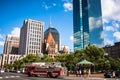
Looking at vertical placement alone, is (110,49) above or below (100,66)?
above

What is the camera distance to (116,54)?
181125 mm

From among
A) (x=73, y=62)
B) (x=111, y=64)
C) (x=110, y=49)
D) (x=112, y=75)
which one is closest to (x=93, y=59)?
(x=73, y=62)

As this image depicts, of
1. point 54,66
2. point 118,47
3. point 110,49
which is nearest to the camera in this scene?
point 54,66

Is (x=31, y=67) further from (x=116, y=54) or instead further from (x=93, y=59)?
(x=116, y=54)

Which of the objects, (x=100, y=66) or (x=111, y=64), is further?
(x=111, y=64)

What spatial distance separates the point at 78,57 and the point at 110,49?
108141 millimetres

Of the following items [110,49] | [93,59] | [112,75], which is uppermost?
[110,49]

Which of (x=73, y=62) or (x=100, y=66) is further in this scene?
(x=73, y=62)

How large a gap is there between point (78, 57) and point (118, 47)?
9659 cm

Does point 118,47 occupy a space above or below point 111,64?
above

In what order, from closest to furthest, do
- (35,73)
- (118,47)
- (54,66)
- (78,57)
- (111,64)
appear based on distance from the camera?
1. (54,66)
2. (35,73)
3. (78,57)
4. (111,64)
5. (118,47)

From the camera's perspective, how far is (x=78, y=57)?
9069 cm

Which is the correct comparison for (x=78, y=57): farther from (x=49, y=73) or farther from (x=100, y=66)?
(x=49, y=73)

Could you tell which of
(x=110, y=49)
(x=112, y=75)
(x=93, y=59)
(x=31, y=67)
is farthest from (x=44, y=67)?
(x=110, y=49)
